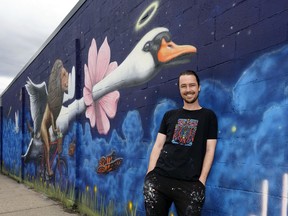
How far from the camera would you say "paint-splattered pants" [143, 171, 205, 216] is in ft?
9.03

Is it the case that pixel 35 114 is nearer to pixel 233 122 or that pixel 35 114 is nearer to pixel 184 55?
pixel 184 55

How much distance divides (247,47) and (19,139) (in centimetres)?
Result: 1189

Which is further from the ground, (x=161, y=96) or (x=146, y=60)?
(x=146, y=60)

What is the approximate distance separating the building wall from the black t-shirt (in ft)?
0.78

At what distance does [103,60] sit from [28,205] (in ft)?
12.5

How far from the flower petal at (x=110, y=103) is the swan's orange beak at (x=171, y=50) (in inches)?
50.4

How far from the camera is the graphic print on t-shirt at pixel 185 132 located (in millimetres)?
2807

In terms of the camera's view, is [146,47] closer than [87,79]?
Yes

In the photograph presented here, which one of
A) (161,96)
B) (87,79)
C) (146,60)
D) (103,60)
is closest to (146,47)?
(146,60)

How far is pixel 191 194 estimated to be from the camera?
2750 millimetres

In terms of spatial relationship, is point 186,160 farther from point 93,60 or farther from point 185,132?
point 93,60

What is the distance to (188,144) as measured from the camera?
2816 mm

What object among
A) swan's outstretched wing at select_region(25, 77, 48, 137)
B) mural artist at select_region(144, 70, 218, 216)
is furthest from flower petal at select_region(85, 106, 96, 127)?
swan's outstretched wing at select_region(25, 77, 48, 137)

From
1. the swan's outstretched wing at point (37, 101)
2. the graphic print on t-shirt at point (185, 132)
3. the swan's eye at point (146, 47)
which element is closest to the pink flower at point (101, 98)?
the swan's eye at point (146, 47)
